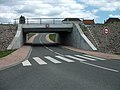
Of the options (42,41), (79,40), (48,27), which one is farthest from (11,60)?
(42,41)

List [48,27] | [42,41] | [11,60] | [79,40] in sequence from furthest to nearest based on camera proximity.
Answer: [42,41] < [48,27] < [79,40] < [11,60]

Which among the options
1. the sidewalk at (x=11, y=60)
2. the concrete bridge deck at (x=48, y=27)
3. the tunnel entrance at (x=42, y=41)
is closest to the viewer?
the sidewalk at (x=11, y=60)

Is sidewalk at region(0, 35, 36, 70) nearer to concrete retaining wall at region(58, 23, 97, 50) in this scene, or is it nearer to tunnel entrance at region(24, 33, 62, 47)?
concrete retaining wall at region(58, 23, 97, 50)

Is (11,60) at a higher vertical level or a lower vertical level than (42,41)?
higher

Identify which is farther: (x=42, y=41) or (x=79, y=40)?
(x=42, y=41)

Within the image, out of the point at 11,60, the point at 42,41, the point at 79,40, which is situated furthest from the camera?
the point at 42,41

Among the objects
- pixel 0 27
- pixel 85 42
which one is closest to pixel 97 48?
pixel 85 42

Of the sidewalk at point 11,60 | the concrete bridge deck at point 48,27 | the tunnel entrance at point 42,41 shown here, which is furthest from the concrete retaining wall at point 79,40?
the sidewalk at point 11,60

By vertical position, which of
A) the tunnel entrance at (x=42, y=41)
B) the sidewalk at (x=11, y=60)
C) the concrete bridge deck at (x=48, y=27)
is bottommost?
the tunnel entrance at (x=42, y=41)

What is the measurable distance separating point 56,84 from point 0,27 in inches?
1409

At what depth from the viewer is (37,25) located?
43656 mm

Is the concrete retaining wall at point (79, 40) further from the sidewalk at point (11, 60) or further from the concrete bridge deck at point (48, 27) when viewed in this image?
the sidewalk at point (11, 60)

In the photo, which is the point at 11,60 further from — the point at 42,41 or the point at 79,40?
the point at 42,41

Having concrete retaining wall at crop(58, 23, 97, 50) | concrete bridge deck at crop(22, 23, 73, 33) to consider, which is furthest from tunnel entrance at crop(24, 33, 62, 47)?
concrete retaining wall at crop(58, 23, 97, 50)
